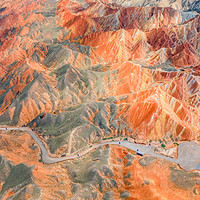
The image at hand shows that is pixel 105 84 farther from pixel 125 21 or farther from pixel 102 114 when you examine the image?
pixel 125 21

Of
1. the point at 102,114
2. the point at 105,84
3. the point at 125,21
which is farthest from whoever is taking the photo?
the point at 125,21

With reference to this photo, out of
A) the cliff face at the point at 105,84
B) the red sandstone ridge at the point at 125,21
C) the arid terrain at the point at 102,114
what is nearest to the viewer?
the arid terrain at the point at 102,114

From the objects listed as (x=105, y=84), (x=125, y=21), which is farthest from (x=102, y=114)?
(x=125, y=21)

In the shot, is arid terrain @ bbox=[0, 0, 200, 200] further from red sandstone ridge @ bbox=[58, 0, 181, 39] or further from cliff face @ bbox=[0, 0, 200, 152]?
red sandstone ridge @ bbox=[58, 0, 181, 39]

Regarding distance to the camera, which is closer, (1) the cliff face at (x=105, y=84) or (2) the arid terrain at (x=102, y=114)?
(2) the arid terrain at (x=102, y=114)

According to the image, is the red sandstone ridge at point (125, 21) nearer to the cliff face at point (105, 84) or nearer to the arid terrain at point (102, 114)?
the cliff face at point (105, 84)

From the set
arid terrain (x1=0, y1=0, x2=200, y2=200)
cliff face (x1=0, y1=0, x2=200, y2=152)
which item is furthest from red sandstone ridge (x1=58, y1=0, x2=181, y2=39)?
arid terrain (x1=0, y1=0, x2=200, y2=200)

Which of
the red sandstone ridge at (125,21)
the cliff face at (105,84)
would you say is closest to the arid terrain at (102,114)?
the cliff face at (105,84)

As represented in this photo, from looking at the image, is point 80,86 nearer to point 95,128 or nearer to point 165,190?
point 95,128

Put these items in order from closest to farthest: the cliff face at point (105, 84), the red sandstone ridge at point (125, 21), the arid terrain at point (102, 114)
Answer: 1. the arid terrain at point (102, 114)
2. the cliff face at point (105, 84)
3. the red sandstone ridge at point (125, 21)
